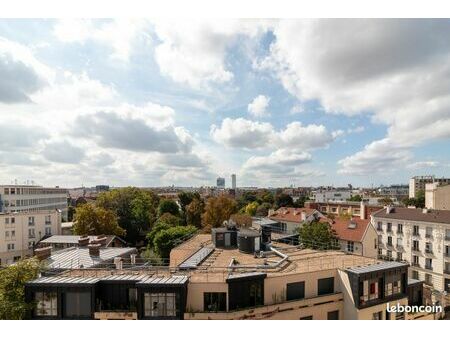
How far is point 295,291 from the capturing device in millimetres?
16516

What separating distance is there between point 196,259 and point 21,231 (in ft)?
102

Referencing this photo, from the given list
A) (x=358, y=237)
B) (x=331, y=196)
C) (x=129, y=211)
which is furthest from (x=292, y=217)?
(x=331, y=196)

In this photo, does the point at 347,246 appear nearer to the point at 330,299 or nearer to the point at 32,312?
the point at 330,299

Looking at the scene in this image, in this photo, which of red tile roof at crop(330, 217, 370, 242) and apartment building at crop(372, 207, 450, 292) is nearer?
apartment building at crop(372, 207, 450, 292)

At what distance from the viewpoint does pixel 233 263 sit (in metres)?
18.6

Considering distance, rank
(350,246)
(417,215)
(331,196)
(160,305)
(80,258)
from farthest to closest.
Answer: (331,196) < (350,246) < (417,215) < (80,258) < (160,305)

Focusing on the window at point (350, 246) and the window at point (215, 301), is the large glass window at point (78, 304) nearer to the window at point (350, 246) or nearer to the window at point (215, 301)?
the window at point (215, 301)

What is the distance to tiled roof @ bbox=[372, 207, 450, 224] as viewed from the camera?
33281 millimetres

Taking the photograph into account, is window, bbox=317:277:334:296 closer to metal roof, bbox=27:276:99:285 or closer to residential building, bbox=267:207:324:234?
metal roof, bbox=27:276:99:285

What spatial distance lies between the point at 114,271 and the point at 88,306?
8.45 ft

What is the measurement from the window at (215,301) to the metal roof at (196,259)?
248 cm

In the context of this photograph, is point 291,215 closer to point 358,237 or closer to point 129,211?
point 358,237

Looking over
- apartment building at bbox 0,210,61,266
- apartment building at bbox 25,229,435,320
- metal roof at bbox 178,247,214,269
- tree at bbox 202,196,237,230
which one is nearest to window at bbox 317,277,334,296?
apartment building at bbox 25,229,435,320

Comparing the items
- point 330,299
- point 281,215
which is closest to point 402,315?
point 330,299
